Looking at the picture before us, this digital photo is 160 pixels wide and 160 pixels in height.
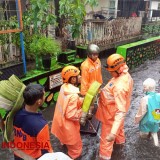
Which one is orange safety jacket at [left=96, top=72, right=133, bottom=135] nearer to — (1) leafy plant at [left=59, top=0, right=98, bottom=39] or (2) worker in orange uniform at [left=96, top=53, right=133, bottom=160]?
(2) worker in orange uniform at [left=96, top=53, right=133, bottom=160]

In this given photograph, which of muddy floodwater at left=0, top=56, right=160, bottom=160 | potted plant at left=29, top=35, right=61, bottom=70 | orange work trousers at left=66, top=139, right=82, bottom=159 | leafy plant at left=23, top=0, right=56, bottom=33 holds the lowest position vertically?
muddy floodwater at left=0, top=56, right=160, bottom=160

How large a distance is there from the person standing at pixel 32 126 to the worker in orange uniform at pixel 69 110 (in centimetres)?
100

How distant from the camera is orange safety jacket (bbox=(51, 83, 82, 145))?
331 centimetres

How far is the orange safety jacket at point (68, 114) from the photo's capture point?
331 cm

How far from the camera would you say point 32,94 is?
7.32 feet

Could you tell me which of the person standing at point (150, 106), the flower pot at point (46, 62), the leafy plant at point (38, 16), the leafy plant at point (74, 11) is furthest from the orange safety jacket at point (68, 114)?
the leafy plant at point (74, 11)

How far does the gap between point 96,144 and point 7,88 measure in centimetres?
249

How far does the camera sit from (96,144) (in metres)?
4.17

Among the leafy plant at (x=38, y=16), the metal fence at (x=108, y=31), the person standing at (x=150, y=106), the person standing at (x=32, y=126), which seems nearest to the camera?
the person standing at (x=32, y=126)

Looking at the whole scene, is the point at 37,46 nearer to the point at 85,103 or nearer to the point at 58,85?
the point at 58,85

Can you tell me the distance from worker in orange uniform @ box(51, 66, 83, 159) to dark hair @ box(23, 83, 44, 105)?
1055 millimetres

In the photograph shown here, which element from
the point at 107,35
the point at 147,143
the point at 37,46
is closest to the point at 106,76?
the point at 107,35

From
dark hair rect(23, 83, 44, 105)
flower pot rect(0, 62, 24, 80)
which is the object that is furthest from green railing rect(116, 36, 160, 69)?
dark hair rect(23, 83, 44, 105)

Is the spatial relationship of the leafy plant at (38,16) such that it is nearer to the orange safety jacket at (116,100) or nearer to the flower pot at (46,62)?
the flower pot at (46,62)
